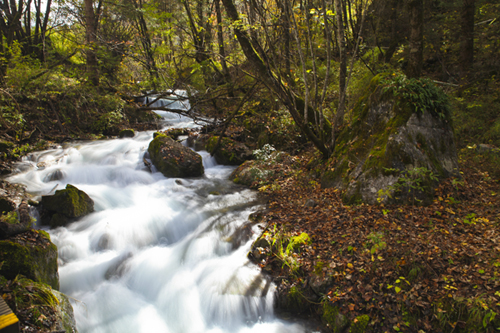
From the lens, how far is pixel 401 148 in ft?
18.7

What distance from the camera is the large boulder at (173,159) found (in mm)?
9531

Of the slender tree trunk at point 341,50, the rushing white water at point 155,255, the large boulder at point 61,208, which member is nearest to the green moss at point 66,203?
the large boulder at point 61,208

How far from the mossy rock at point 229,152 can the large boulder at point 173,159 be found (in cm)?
114

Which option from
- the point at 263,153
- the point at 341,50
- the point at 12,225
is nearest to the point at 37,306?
the point at 12,225

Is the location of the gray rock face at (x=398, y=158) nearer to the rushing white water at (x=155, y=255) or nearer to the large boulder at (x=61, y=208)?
the rushing white water at (x=155, y=255)

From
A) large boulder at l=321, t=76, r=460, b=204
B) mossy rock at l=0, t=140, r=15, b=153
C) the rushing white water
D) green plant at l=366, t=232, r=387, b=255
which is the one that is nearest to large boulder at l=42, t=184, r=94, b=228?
the rushing white water

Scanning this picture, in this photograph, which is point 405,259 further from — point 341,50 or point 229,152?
point 229,152

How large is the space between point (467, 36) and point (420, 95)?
5418mm

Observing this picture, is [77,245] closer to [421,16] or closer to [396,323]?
[396,323]

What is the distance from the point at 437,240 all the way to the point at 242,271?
11.2 ft

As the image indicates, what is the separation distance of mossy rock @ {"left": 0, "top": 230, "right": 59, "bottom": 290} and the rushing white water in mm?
746

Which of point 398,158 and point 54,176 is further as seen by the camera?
Result: point 54,176

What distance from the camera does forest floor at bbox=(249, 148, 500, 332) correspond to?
3.45 metres

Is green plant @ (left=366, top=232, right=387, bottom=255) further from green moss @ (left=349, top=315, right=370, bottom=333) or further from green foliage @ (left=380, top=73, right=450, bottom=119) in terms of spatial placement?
green foliage @ (left=380, top=73, right=450, bottom=119)
